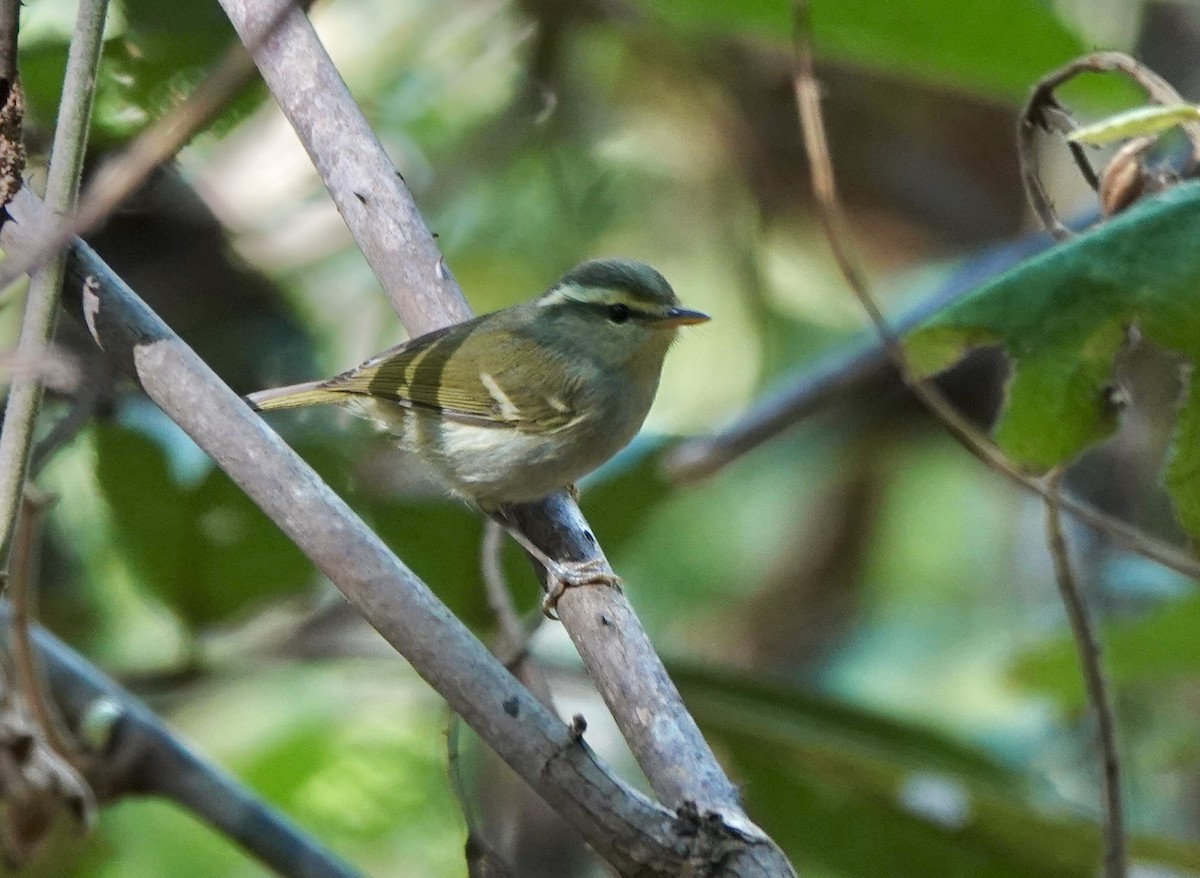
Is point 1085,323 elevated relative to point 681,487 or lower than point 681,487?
lower

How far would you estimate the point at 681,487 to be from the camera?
312 cm

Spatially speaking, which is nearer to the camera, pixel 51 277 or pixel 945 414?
pixel 51 277

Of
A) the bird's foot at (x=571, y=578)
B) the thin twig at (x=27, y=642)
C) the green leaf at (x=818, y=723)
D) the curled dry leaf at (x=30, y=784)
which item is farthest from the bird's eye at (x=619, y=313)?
the curled dry leaf at (x=30, y=784)

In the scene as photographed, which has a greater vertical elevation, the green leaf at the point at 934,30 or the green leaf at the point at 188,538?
the green leaf at the point at 934,30

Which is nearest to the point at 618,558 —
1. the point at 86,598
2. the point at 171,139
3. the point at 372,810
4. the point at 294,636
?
the point at 294,636

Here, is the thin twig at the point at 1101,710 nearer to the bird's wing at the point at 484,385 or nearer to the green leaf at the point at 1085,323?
the green leaf at the point at 1085,323

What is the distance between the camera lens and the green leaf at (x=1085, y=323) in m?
1.57

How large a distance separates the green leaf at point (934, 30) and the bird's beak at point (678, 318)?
1.99 feet

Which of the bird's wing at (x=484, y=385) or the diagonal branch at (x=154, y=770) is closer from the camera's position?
the diagonal branch at (x=154, y=770)

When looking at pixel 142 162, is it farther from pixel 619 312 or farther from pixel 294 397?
pixel 619 312

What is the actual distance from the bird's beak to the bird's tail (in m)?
0.71

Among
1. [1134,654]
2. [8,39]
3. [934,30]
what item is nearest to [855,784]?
[1134,654]

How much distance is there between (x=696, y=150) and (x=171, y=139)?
12.9ft

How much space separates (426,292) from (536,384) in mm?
991
